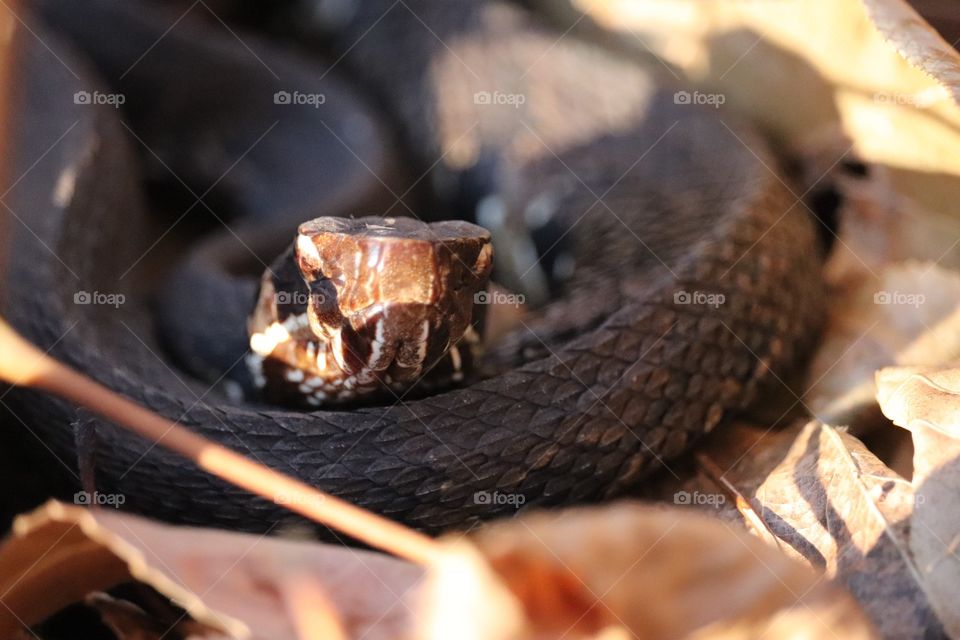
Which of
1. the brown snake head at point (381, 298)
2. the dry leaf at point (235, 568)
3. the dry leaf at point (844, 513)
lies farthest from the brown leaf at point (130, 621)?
the dry leaf at point (844, 513)

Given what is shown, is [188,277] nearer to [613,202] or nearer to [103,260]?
[103,260]

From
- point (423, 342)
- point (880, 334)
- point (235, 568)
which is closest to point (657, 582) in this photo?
point (235, 568)

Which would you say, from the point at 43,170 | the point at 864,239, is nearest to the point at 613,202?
the point at 864,239

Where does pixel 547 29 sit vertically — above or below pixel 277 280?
above

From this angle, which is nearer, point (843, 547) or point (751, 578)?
point (751, 578)

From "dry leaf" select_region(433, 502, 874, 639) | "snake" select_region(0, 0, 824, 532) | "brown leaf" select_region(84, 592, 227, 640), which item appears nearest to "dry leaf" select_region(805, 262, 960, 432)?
"snake" select_region(0, 0, 824, 532)

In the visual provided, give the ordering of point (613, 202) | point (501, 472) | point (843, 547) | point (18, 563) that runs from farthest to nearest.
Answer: point (613, 202), point (501, 472), point (843, 547), point (18, 563)

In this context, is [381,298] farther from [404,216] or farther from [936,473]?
[404,216]
